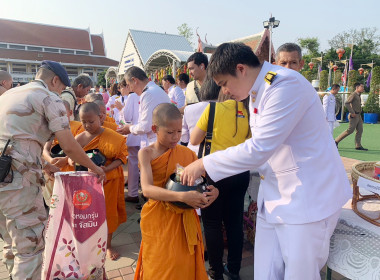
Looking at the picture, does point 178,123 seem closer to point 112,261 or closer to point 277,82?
point 277,82

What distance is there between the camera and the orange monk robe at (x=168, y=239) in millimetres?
1938

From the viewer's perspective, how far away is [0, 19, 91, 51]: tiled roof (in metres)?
41.1

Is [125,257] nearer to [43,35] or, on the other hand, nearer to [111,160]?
[111,160]

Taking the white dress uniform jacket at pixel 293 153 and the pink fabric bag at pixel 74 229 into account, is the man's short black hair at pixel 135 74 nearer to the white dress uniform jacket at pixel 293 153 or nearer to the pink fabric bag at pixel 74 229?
the pink fabric bag at pixel 74 229

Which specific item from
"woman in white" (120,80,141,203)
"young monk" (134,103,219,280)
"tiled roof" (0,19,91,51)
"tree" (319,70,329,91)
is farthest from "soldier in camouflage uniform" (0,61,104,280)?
"tiled roof" (0,19,91,51)

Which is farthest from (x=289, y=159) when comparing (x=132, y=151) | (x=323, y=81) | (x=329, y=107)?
(x=323, y=81)

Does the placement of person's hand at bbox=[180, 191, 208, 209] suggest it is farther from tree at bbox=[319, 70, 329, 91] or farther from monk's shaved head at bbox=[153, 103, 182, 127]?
tree at bbox=[319, 70, 329, 91]

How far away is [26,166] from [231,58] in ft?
5.59

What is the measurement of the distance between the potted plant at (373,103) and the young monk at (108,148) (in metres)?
16.9

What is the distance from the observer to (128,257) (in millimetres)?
2990

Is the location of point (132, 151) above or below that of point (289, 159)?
below

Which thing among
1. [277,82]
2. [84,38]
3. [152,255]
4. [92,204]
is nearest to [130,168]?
[92,204]

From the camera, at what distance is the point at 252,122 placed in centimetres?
166

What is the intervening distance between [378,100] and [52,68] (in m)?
18.9
